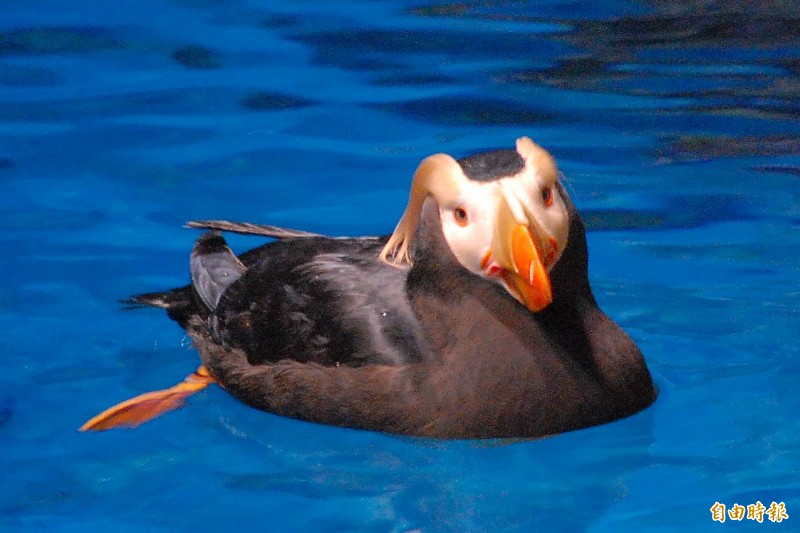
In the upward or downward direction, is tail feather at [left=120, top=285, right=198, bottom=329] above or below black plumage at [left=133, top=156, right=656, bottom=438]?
below

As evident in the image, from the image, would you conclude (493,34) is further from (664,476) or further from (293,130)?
(664,476)

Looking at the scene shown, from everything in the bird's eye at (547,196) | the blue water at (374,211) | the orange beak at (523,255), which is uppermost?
the bird's eye at (547,196)

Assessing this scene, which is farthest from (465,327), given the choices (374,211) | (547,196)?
(374,211)

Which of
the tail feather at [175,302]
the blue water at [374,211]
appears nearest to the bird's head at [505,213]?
A: the blue water at [374,211]

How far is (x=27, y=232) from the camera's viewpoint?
231 inches

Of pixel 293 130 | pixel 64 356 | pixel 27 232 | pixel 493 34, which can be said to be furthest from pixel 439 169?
pixel 493 34

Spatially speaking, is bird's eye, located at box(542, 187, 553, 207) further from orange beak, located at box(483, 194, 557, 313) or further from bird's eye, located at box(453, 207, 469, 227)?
bird's eye, located at box(453, 207, 469, 227)

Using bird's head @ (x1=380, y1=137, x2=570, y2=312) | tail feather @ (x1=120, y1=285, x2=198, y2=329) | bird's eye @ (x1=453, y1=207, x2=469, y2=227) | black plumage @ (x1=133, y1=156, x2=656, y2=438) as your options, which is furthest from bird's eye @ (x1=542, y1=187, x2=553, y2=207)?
tail feather @ (x1=120, y1=285, x2=198, y2=329)

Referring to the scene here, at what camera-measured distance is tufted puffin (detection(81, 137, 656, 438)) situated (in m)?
3.75

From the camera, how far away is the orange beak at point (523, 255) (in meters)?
3.60

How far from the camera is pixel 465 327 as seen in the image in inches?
152

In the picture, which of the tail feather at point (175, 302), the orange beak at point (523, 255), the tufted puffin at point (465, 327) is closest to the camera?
the orange beak at point (523, 255)

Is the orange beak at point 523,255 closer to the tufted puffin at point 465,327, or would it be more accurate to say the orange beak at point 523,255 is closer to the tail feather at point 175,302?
the tufted puffin at point 465,327

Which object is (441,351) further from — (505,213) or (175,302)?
(175,302)
